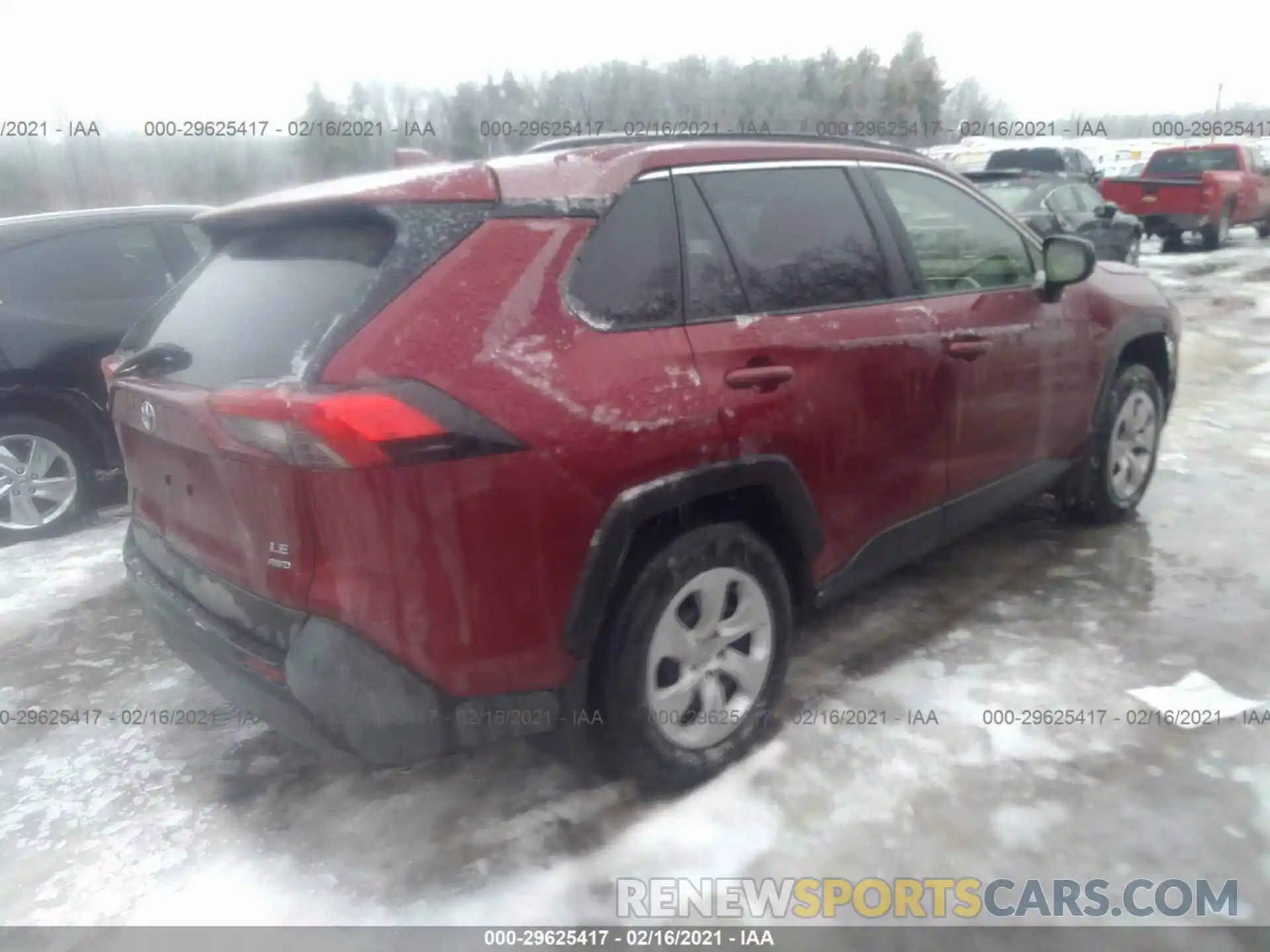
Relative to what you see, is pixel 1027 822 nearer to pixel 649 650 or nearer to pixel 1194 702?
pixel 1194 702

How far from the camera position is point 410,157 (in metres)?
3.06

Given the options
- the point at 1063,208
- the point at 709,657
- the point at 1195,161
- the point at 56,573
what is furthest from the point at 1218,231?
the point at 56,573

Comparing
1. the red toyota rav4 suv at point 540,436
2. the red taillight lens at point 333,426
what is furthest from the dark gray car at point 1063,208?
the red taillight lens at point 333,426

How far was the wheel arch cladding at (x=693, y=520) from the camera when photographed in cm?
238

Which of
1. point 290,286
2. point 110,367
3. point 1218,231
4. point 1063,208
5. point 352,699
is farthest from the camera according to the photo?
point 1218,231

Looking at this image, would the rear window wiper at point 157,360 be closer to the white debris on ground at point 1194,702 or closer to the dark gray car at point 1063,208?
the white debris on ground at point 1194,702

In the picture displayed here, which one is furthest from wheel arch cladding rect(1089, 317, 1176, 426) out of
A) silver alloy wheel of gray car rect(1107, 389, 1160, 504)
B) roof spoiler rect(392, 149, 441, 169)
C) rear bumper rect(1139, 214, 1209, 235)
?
rear bumper rect(1139, 214, 1209, 235)

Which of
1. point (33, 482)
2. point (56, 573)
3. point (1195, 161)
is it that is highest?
point (1195, 161)

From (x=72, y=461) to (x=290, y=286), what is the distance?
Answer: 3.45m

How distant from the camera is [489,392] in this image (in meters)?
2.16

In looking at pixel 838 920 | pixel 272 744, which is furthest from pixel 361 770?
pixel 838 920

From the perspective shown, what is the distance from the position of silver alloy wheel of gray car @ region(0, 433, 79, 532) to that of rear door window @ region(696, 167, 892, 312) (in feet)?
13.2

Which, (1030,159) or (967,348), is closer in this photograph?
(967,348)

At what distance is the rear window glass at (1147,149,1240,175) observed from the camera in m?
17.2
